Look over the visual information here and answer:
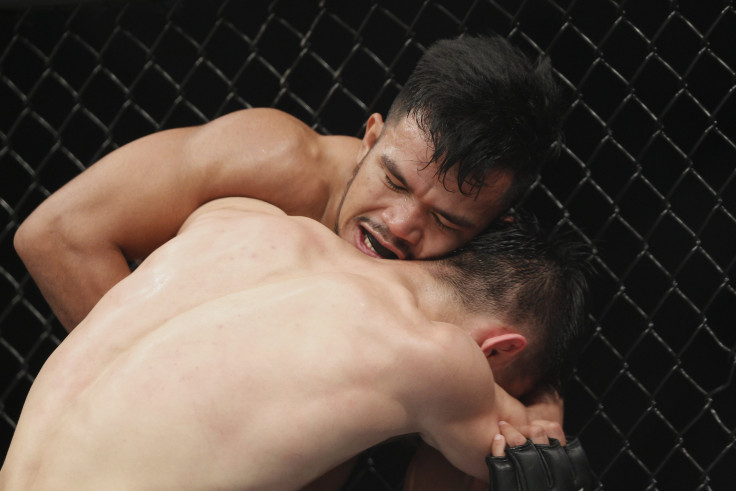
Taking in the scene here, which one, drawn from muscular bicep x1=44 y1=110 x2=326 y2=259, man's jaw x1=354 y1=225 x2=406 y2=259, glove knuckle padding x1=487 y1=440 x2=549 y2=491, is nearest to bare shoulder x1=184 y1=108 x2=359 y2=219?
muscular bicep x1=44 y1=110 x2=326 y2=259

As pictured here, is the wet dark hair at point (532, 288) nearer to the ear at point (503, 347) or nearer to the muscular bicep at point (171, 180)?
the ear at point (503, 347)

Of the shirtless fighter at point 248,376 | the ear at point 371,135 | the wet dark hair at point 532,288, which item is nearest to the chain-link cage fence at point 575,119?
the ear at point 371,135

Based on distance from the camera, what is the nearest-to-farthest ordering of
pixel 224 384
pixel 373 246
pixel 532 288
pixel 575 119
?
pixel 224 384
pixel 532 288
pixel 373 246
pixel 575 119

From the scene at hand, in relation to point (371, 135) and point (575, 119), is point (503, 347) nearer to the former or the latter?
point (371, 135)

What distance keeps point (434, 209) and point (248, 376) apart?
0.46 m

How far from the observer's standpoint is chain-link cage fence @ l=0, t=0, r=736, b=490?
164 centimetres

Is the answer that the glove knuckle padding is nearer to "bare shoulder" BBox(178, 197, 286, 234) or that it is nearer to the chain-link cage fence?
"bare shoulder" BBox(178, 197, 286, 234)

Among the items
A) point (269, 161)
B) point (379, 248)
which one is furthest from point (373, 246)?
point (269, 161)

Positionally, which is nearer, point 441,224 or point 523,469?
point 523,469

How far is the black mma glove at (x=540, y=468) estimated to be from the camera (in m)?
1.00

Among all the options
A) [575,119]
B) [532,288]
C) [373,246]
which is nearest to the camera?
[532,288]

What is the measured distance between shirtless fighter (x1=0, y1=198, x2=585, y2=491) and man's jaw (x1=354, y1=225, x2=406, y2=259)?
16cm

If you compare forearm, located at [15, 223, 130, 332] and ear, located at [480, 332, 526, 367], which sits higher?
ear, located at [480, 332, 526, 367]

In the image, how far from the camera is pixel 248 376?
0.85m
